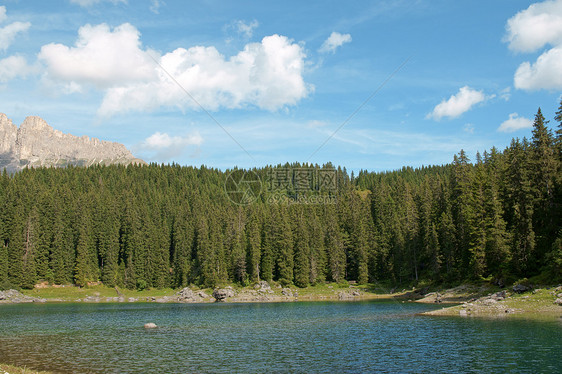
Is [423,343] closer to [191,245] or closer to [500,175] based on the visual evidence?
[500,175]

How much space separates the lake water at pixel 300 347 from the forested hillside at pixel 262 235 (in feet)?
119

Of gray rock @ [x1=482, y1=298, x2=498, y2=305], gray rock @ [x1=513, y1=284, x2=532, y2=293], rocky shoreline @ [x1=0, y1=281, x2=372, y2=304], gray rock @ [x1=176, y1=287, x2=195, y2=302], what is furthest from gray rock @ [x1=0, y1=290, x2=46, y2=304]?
gray rock @ [x1=513, y1=284, x2=532, y2=293]

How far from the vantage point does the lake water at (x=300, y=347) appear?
1243 inches

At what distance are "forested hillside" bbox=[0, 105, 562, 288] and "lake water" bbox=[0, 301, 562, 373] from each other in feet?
119

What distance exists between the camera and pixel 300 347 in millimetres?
40094

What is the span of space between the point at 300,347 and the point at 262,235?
10099 centimetres

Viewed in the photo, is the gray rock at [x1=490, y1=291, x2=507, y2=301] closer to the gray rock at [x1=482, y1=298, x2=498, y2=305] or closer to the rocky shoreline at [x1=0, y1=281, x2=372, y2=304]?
the gray rock at [x1=482, y1=298, x2=498, y2=305]

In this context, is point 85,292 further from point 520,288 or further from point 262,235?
point 520,288

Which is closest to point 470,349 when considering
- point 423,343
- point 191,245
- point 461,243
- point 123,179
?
point 423,343

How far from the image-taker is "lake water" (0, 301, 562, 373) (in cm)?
3158

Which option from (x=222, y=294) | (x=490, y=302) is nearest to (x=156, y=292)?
(x=222, y=294)

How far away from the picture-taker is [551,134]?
72.2 m

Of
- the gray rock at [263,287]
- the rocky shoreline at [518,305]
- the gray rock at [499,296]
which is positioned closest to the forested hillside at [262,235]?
the gray rock at [263,287]

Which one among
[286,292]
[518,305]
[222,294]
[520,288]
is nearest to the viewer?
[518,305]
